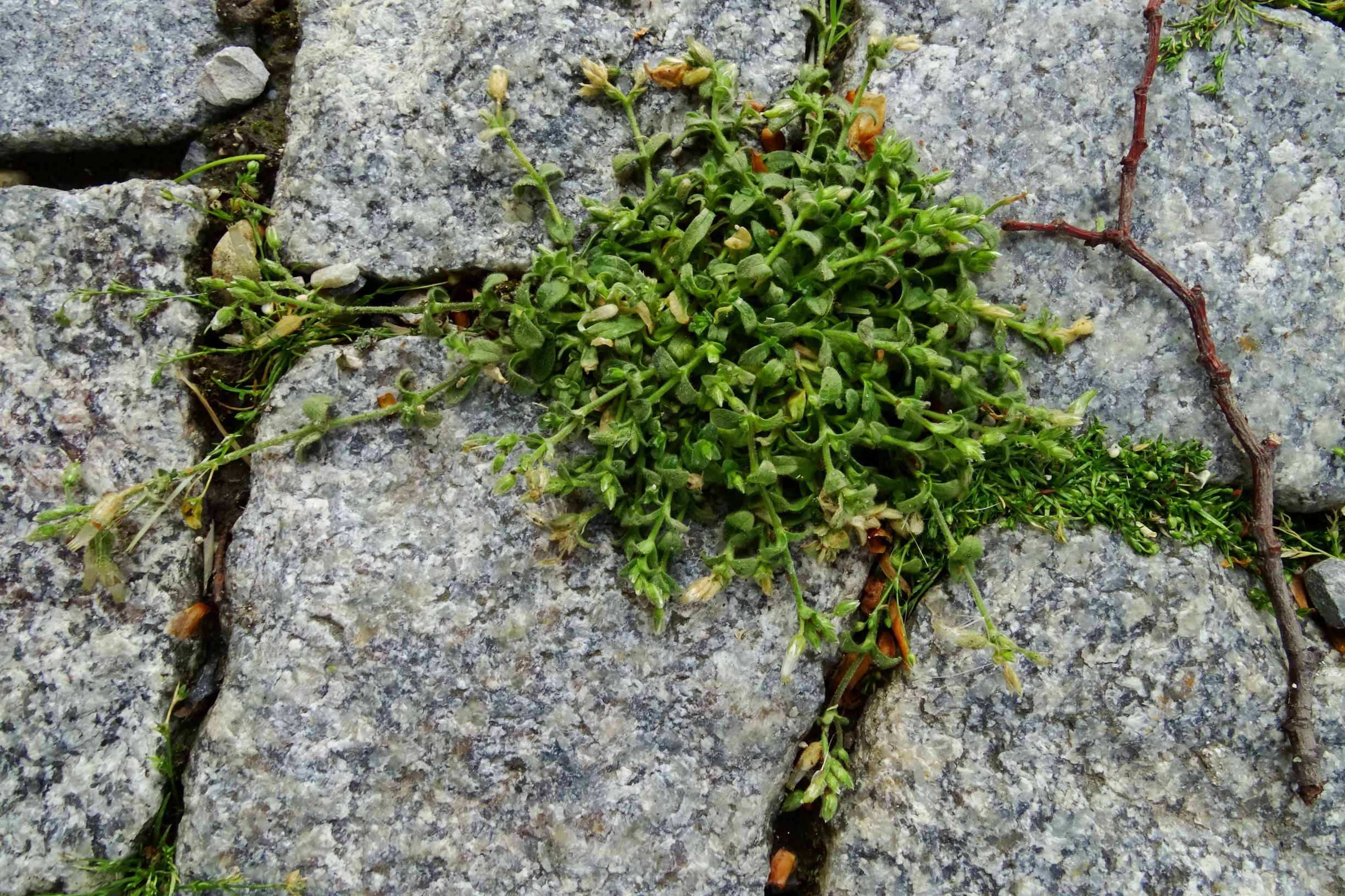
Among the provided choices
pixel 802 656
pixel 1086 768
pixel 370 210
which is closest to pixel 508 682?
pixel 802 656

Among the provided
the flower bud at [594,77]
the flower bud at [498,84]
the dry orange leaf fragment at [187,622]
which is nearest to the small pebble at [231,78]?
the flower bud at [498,84]

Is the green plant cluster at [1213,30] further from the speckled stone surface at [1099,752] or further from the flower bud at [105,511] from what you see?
the flower bud at [105,511]

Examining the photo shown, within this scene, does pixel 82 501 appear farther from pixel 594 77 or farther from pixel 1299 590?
pixel 1299 590

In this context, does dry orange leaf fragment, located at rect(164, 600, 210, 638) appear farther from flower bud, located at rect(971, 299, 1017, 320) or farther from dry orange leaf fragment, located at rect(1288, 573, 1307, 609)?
dry orange leaf fragment, located at rect(1288, 573, 1307, 609)

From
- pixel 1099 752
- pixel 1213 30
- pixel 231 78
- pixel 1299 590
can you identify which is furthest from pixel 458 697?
pixel 1213 30

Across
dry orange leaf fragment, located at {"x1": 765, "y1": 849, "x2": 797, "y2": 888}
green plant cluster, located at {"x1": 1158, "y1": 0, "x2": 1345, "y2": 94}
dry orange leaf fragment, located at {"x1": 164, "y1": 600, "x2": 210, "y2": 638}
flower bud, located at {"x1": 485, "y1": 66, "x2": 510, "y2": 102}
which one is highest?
green plant cluster, located at {"x1": 1158, "y1": 0, "x2": 1345, "y2": 94}

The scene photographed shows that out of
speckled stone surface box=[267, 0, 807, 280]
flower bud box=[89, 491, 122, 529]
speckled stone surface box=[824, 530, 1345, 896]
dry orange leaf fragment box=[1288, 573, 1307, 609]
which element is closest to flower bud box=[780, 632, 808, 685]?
speckled stone surface box=[824, 530, 1345, 896]

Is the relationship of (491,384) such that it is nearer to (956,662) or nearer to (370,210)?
(370,210)

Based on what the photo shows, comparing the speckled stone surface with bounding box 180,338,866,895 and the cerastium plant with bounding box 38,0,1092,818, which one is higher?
the cerastium plant with bounding box 38,0,1092,818
